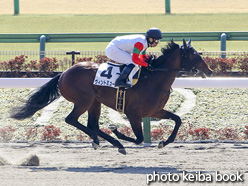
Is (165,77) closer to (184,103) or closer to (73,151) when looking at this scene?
(73,151)

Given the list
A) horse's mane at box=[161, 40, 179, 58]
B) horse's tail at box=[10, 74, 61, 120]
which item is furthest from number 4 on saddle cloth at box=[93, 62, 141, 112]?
horse's tail at box=[10, 74, 61, 120]

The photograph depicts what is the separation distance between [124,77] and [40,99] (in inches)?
53.4

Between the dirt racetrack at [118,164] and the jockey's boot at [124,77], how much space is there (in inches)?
36.9

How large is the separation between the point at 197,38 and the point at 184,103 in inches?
163

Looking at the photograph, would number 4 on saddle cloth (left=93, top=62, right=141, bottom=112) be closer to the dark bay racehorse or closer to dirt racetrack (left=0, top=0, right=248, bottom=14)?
the dark bay racehorse

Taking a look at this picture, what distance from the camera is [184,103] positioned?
9547 mm

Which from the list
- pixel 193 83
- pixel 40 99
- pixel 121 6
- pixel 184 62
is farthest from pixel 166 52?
pixel 121 6

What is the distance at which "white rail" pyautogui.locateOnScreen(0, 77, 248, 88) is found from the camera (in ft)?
26.3

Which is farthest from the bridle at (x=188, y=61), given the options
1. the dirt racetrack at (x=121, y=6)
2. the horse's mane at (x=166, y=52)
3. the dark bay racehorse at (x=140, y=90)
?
the dirt racetrack at (x=121, y=6)

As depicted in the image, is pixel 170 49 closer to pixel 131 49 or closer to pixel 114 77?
pixel 131 49

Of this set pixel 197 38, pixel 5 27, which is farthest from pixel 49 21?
pixel 197 38

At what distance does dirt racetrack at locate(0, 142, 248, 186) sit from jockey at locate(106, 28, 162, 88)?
1.01 metres

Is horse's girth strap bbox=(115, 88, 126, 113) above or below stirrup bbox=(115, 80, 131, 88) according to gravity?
below

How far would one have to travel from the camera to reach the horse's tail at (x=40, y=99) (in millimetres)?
7559
